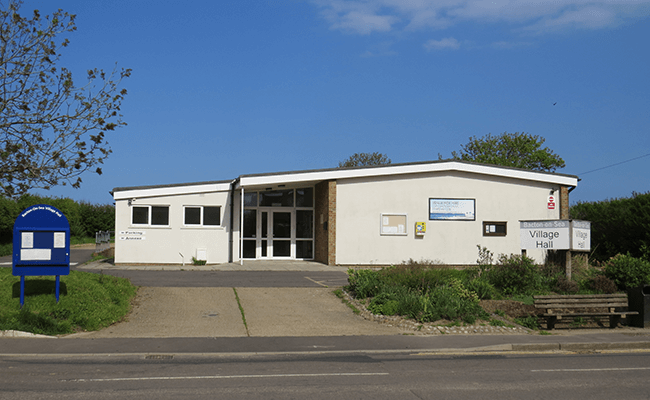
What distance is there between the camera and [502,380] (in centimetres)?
747

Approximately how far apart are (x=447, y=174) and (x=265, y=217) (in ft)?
26.1

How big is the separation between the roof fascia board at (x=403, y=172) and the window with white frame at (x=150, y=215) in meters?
3.14

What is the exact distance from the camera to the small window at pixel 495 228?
2394 cm

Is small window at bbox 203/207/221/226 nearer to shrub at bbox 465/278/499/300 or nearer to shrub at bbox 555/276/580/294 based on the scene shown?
shrub at bbox 465/278/499/300

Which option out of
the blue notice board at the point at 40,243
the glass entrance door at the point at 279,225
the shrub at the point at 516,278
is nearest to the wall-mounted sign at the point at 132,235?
the glass entrance door at the point at 279,225

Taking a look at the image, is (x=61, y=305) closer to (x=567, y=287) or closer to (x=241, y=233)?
(x=241, y=233)

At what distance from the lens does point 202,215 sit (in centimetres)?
2305

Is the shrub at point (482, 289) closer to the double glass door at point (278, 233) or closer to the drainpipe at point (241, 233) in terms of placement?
the drainpipe at point (241, 233)

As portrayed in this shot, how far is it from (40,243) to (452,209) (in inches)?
654

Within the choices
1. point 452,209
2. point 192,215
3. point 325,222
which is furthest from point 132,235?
point 452,209

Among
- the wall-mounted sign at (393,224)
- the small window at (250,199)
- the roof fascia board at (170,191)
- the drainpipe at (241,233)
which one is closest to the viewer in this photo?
the drainpipe at (241,233)

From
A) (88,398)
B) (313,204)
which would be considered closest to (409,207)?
(313,204)

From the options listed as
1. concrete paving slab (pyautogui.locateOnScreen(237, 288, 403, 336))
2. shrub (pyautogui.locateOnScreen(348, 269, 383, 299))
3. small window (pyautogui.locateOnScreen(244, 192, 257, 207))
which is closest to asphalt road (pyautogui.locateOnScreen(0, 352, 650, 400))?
concrete paving slab (pyautogui.locateOnScreen(237, 288, 403, 336))

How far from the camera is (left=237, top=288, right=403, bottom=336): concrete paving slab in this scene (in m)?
11.4
